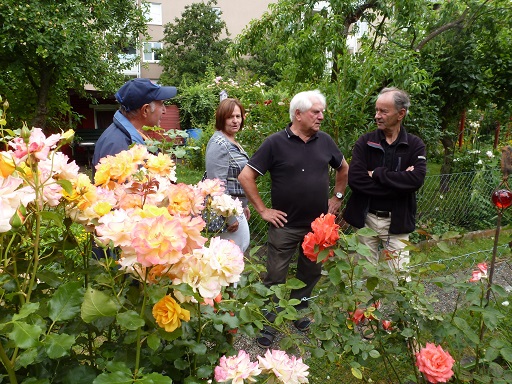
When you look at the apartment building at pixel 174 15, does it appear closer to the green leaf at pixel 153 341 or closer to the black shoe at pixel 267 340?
the black shoe at pixel 267 340

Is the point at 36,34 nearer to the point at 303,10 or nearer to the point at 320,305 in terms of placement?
the point at 303,10

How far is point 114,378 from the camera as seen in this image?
28.5 inches

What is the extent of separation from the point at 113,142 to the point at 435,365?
164 cm

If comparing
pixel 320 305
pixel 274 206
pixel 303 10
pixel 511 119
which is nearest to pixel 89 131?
pixel 303 10

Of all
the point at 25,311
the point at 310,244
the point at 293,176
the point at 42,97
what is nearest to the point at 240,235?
the point at 293,176

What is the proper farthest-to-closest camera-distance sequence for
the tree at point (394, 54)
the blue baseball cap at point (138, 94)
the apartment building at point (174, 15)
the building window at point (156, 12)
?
the apartment building at point (174, 15)
the building window at point (156, 12)
the tree at point (394, 54)
the blue baseball cap at point (138, 94)

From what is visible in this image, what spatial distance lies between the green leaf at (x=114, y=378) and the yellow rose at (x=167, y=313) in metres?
0.10

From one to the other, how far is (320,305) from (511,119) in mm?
8352

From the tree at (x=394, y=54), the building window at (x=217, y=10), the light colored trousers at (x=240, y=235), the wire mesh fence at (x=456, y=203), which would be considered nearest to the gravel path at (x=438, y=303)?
the light colored trousers at (x=240, y=235)

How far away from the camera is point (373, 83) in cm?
447

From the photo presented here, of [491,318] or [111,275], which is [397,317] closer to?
[491,318]

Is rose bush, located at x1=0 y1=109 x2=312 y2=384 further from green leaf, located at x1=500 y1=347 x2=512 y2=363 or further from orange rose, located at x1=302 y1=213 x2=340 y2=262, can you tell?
green leaf, located at x1=500 y1=347 x2=512 y2=363

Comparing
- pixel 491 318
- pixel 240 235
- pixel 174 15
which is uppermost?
pixel 174 15

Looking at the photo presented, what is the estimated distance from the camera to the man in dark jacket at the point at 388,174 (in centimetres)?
289
